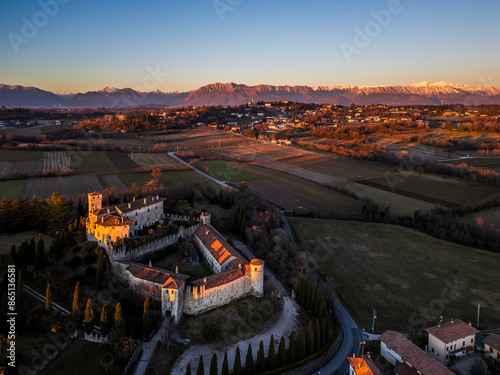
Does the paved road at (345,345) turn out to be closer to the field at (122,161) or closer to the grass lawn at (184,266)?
the grass lawn at (184,266)

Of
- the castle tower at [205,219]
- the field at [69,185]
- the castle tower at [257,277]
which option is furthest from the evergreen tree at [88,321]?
the field at [69,185]

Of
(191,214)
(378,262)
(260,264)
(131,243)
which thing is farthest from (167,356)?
(378,262)

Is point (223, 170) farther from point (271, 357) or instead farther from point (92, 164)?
point (271, 357)

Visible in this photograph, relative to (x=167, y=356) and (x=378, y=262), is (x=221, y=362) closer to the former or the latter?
(x=167, y=356)

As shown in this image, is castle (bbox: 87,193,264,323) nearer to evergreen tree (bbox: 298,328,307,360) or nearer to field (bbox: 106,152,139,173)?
evergreen tree (bbox: 298,328,307,360)

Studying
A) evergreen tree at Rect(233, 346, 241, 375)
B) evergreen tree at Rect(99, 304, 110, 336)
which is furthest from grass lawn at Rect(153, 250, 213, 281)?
evergreen tree at Rect(233, 346, 241, 375)
